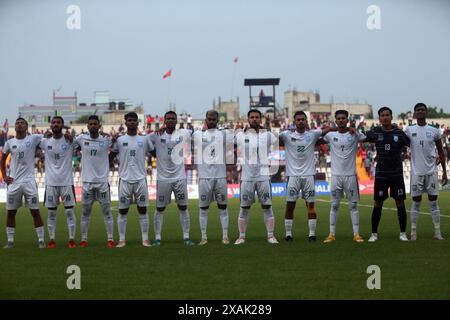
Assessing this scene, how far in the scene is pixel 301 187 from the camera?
1451cm

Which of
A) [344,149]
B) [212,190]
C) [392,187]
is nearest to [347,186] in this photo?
[344,149]

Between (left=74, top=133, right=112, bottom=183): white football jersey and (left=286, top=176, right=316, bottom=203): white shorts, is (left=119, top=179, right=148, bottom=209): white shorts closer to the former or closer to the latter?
(left=74, top=133, right=112, bottom=183): white football jersey

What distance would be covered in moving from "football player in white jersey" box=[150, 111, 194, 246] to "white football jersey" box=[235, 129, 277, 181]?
1135mm

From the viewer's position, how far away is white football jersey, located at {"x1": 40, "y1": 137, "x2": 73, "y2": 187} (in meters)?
14.2

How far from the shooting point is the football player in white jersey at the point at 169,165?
14.2 meters

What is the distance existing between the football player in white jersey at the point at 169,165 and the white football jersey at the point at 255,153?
1.14m

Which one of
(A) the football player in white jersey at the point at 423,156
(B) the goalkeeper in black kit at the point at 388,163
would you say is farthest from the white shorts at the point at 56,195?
(A) the football player in white jersey at the point at 423,156

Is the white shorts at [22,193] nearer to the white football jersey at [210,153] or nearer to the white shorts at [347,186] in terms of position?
the white football jersey at [210,153]

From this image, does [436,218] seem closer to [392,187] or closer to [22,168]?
[392,187]

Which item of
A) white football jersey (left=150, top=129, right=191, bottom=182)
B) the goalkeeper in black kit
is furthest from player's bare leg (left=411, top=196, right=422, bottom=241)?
white football jersey (left=150, top=129, right=191, bottom=182)

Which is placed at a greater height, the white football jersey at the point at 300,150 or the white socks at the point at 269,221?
the white football jersey at the point at 300,150

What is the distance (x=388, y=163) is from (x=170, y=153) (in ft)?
13.2
